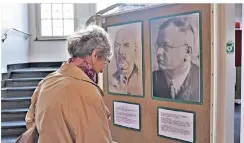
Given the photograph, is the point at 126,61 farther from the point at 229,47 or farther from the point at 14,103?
the point at 14,103

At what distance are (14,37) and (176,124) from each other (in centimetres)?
477

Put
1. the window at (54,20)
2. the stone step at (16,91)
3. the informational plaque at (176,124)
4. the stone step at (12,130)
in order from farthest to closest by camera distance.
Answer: the window at (54,20)
the stone step at (16,91)
the stone step at (12,130)
the informational plaque at (176,124)

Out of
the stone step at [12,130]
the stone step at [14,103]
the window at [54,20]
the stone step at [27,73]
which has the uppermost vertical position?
the window at [54,20]

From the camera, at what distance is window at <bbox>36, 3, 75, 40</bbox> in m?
8.01

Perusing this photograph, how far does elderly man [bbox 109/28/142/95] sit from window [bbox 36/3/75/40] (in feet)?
16.1

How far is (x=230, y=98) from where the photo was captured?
8.06ft

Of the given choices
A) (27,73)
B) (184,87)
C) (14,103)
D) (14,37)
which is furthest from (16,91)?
(184,87)

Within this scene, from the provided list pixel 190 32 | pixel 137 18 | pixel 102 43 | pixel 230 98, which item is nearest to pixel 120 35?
pixel 137 18

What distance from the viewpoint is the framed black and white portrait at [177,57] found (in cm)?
257

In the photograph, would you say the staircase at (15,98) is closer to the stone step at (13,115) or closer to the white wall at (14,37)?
the stone step at (13,115)

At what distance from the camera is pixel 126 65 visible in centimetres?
326

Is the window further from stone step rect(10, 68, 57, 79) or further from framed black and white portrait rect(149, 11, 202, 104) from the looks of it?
framed black and white portrait rect(149, 11, 202, 104)

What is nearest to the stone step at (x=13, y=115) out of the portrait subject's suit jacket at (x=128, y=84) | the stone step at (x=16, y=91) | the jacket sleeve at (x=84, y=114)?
the stone step at (x=16, y=91)

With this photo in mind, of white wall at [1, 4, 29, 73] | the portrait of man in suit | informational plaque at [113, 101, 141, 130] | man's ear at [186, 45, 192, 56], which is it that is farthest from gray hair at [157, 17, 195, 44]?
white wall at [1, 4, 29, 73]
